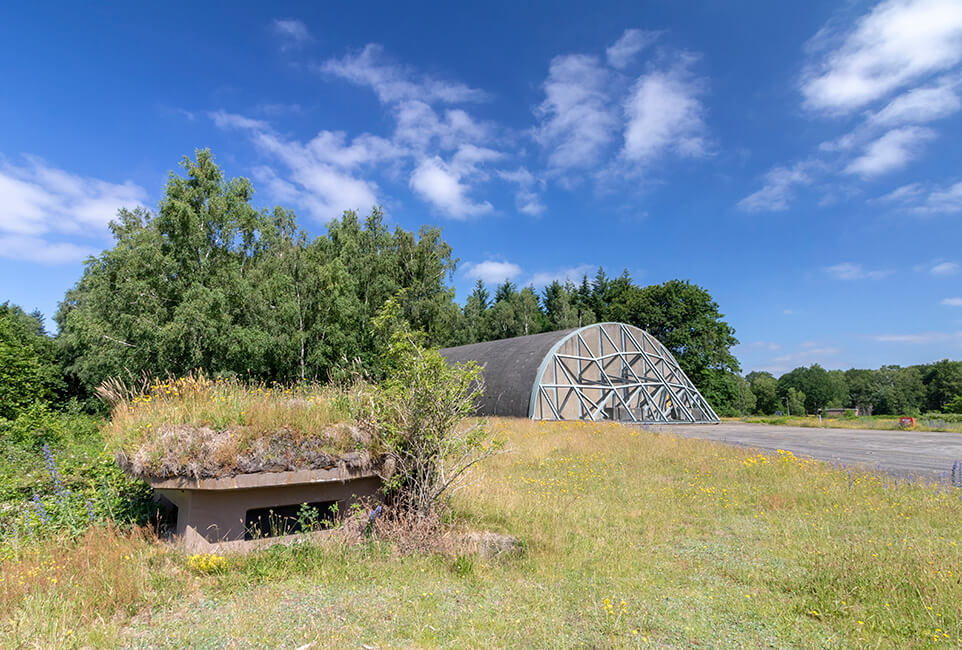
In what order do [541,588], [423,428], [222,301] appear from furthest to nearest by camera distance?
[222,301] < [423,428] < [541,588]

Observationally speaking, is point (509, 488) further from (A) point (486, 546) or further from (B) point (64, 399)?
(B) point (64, 399)

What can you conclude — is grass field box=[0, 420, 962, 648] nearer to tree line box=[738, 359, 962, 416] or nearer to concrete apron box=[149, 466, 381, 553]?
concrete apron box=[149, 466, 381, 553]

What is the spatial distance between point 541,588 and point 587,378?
2573 centimetres

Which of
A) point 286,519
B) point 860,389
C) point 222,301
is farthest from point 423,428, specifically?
point 860,389

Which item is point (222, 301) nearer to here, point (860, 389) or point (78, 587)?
point (78, 587)

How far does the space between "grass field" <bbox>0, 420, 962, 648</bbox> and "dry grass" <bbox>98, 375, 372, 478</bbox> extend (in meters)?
0.95

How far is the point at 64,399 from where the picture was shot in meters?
32.5

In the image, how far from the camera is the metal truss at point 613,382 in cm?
2723

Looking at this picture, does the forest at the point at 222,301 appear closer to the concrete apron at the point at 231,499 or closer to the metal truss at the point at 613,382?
the concrete apron at the point at 231,499

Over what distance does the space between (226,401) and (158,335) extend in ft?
56.6

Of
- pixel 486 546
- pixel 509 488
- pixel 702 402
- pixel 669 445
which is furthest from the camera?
pixel 702 402

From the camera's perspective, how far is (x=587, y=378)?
29.7 meters

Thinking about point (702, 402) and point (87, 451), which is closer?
point (87, 451)

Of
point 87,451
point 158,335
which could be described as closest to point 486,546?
point 87,451
